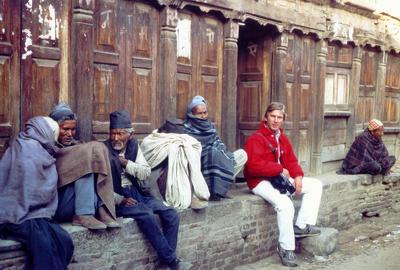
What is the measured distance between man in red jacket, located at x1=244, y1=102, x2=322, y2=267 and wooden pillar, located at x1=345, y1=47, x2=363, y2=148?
379 centimetres

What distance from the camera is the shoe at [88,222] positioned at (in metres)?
4.57

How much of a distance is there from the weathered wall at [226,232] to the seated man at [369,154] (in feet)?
0.70

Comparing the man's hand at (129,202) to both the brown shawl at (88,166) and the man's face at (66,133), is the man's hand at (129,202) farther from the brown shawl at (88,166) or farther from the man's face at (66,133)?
the man's face at (66,133)

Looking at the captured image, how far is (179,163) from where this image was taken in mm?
5680

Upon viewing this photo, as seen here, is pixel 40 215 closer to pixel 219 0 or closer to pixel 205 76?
pixel 205 76

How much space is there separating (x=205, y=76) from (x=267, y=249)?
8.35ft

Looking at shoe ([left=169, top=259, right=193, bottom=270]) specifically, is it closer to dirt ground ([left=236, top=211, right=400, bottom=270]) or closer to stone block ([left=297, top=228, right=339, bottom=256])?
dirt ground ([left=236, top=211, right=400, bottom=270])

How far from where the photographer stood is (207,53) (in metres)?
7.31

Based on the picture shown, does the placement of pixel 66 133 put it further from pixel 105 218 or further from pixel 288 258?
pixel 288 258

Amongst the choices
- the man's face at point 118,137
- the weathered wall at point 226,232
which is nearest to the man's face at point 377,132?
the weathered wall at point 226,232

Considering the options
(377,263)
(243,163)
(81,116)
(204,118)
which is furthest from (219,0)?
(377,263)

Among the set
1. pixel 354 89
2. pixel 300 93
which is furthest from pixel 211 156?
pixel 354 89

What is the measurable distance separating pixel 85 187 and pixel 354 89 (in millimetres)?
7099

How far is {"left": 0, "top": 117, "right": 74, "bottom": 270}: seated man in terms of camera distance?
4.03m
